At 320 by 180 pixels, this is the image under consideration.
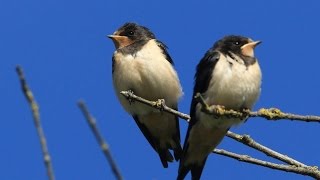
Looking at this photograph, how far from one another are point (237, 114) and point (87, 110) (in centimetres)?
355

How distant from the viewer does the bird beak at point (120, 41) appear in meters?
9.21

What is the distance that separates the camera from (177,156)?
9.20m

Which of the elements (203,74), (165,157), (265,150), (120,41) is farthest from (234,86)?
Answer: (120,41)

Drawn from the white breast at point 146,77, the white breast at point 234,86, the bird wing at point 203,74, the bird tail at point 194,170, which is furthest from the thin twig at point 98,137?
the white breast at point 146,77

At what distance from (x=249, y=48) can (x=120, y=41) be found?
9.01ft

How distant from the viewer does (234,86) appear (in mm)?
6426

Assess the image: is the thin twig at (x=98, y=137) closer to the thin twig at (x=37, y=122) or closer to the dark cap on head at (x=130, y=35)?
the thin twig at (x=37, y=122)

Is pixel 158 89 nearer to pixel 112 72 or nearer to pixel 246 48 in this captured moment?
pixel 112 72

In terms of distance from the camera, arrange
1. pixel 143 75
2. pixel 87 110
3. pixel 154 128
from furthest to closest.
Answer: pixel 154 128 → pixel 143 75 → pixel 87 110

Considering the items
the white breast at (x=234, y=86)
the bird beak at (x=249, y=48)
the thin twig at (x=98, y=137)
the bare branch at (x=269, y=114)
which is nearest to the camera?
the thin twig at (x=98, y=137)

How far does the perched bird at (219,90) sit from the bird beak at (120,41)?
2337 mm

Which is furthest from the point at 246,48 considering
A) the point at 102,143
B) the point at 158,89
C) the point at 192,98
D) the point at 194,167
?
the point at 102,143

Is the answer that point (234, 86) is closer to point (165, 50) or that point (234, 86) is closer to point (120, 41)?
point (165, 50)

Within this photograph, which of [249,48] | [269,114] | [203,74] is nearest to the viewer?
[269,114]
